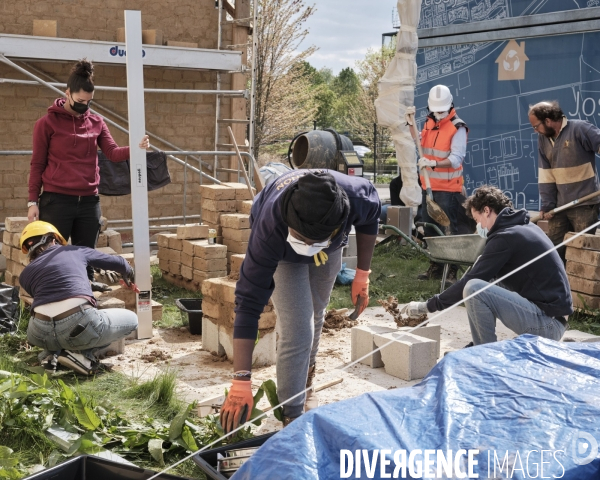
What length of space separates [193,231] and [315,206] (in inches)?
187

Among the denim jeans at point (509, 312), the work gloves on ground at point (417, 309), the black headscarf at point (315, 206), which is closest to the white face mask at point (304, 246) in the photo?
the black headscarf at point (315, 206)

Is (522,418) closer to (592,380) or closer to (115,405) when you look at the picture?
(592,380)

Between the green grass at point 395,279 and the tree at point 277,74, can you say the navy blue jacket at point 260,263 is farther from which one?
the tree at point 277,74

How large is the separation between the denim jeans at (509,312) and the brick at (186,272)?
3404 millimetres

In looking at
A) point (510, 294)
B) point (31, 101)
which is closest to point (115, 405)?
point (510, 294)

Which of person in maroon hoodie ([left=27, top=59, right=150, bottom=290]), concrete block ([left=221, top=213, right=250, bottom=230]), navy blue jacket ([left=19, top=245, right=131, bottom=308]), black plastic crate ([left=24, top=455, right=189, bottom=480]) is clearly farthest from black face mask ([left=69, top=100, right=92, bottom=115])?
black plastic crate ([left=24, top=455, right=189, bottom=480])

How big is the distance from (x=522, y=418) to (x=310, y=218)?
1.11 meters

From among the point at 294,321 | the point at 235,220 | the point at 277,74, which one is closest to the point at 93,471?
the point at 294,321

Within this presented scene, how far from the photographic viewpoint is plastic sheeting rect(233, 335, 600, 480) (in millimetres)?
2082

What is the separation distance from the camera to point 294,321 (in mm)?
3664

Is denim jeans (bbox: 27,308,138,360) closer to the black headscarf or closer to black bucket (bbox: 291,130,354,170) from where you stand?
the black headscarf

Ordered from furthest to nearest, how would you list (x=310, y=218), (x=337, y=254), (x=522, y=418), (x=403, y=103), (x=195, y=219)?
1. (x=195, y=219)
2. (x=403, y=103)
3. (x=337, y=254)
4. (x=310, y=218)
5. (x=522, y=418)

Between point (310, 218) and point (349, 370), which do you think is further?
point (349, 370)

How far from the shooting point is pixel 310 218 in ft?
9.62
